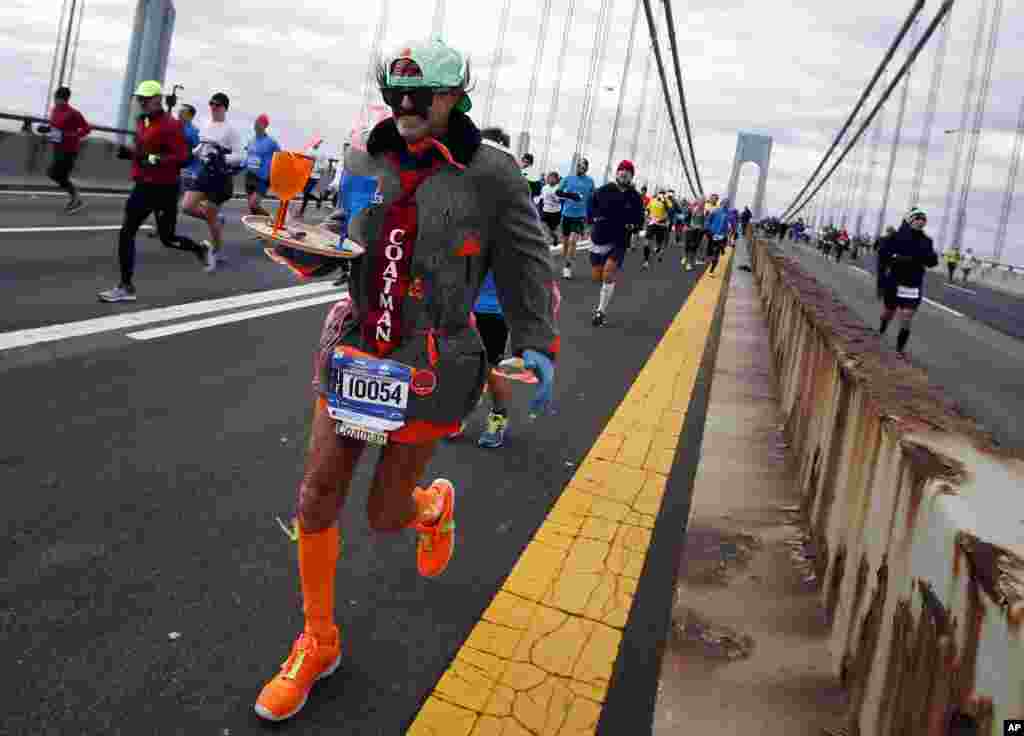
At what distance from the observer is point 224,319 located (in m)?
7.79

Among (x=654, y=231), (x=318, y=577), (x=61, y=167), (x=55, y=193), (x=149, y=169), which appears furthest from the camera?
(x=654, y=231)

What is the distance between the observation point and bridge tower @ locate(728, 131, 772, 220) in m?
149

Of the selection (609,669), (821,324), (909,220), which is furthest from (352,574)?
(909,220)

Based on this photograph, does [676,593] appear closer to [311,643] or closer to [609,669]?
[609,669]

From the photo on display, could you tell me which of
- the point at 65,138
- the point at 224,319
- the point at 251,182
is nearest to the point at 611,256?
the point at 224,319

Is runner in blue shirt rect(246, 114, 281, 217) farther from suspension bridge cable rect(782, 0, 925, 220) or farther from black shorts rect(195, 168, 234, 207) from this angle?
suspension bridge cable rect(782, 0, 925, 220)

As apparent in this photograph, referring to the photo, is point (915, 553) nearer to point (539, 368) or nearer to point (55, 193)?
point (539, 368)

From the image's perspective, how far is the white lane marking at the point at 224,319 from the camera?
6.76m

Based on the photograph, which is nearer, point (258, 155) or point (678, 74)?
point (258, 155)

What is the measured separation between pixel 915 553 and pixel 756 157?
512 ft

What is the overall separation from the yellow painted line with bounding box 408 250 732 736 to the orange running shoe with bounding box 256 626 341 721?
0.31 metres

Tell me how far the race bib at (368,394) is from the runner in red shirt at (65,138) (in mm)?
13532

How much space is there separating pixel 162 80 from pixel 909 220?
16.5m

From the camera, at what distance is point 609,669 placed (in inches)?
112
